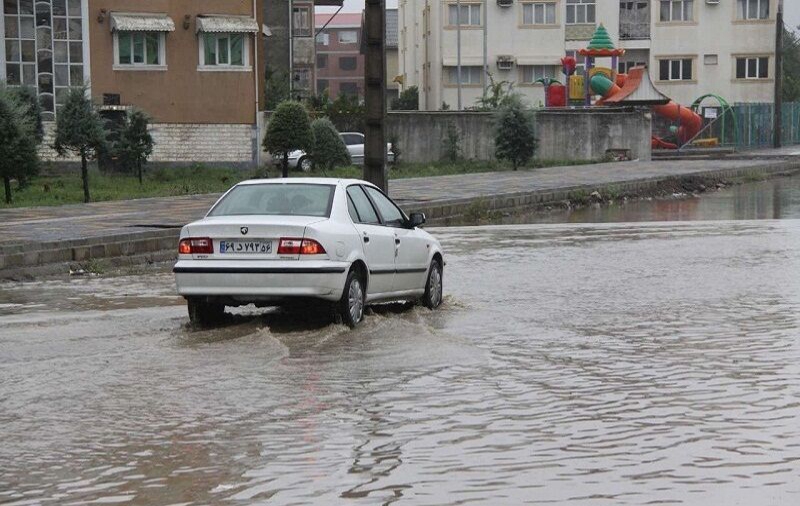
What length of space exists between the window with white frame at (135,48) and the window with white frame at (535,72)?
37014mm

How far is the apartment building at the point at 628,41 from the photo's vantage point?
77750 millimetres

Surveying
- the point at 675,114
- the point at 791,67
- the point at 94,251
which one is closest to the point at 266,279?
the point at 94,251

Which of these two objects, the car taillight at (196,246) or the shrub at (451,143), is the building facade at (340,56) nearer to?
the shrub at (451,143)

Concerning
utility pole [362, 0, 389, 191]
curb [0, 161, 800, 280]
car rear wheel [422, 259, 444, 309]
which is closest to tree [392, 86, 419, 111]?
curb [0, 161, 800, 280]

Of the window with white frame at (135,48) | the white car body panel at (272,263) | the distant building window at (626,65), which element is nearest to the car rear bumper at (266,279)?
the white car body panel at (272,263)

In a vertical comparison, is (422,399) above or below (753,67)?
below

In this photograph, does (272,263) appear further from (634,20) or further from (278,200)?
(634,20)

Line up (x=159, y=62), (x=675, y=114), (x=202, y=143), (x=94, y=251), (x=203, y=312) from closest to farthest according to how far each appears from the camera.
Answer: (x=203, y=312) < (x=94, y=251) < (x=159, y=62) < (x=202, y=143) < (x=675, y=114)

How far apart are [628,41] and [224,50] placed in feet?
126

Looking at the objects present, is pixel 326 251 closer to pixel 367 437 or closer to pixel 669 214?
pixel 367 437

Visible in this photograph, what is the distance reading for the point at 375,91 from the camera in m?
22.6

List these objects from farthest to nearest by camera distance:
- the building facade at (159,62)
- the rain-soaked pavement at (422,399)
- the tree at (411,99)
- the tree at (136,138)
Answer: the tree at (411,99)
the building facade at (159,62)
the tree at (136,138)
the rain-soaked pavement at (422,399)

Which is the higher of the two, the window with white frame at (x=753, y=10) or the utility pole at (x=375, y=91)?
the window with white frame at (x=753, y=10)

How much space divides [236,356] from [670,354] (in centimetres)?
312
